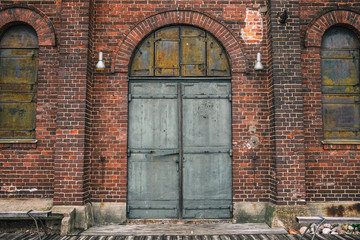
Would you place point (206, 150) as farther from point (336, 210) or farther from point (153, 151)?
point (336, 210)

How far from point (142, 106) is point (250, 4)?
122 inches

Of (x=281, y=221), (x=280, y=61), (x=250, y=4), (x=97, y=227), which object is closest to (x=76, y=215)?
(x=97, y=227)

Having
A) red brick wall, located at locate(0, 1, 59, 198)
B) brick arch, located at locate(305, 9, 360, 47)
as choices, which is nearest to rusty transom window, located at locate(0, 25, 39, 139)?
red brick wall, located at locate(0, 1, 59, 198)

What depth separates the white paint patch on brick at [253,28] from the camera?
20.1 ft

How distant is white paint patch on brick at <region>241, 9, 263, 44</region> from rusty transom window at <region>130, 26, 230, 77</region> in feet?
1.88

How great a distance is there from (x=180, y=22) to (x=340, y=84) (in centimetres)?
353

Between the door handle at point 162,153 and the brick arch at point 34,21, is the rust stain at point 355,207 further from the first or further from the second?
the brick arch at point 34,21

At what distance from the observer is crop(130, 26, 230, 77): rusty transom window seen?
20.1 feet

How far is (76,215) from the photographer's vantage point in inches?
213

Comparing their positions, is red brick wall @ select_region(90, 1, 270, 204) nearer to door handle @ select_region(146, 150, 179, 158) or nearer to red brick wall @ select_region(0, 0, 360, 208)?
red brick wall @ select_region(0, 0, 360, 208)

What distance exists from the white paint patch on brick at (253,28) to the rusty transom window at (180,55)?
572 millimetres

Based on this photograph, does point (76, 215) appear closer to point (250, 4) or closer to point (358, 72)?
point (250, 4)

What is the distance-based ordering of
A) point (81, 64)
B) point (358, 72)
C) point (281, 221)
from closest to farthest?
point (281, 221), point (81, 64), point (358, 72)

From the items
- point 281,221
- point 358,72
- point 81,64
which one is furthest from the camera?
point 358,72
